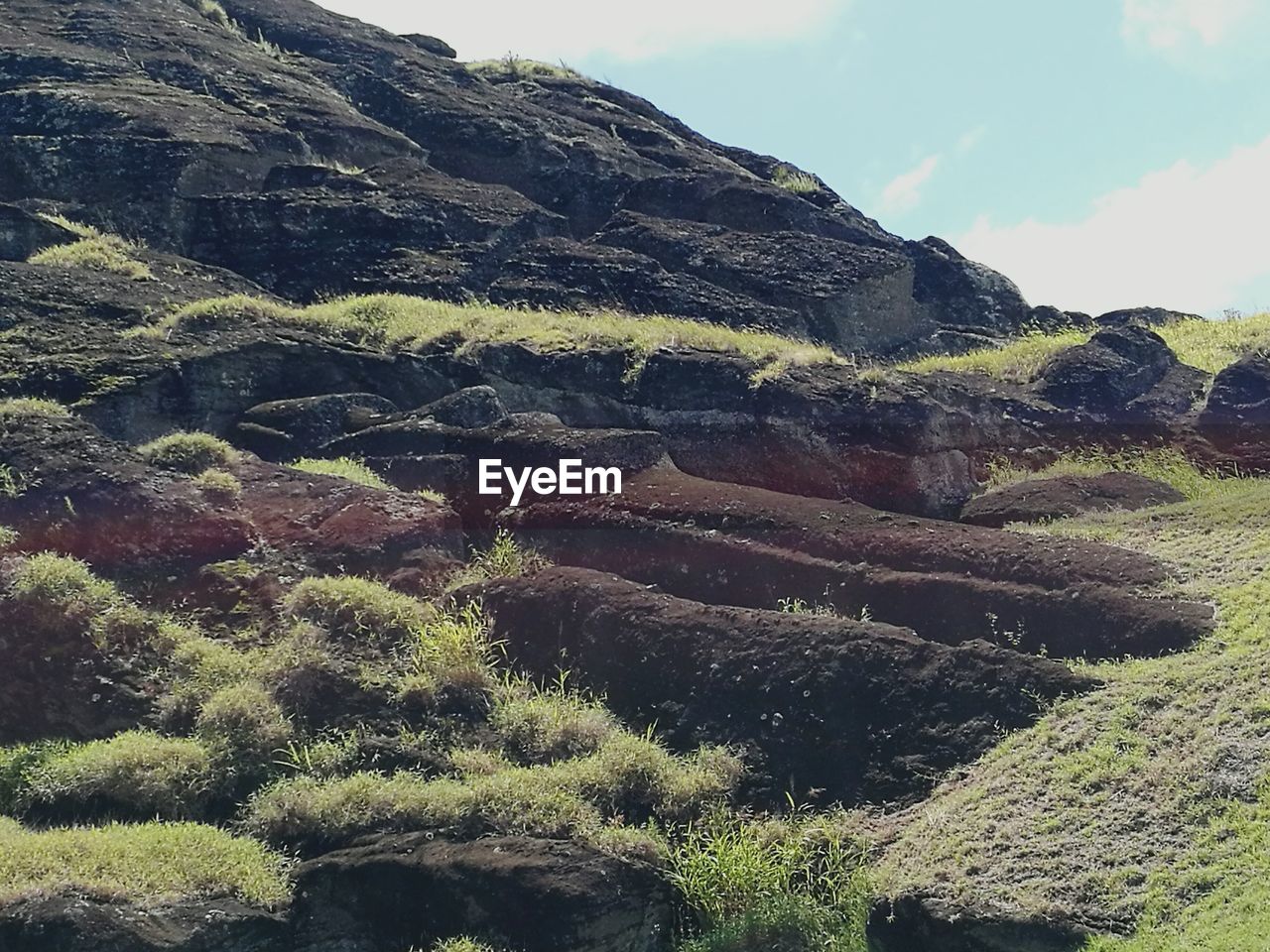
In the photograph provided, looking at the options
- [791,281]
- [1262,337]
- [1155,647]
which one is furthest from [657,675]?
[1262,337]

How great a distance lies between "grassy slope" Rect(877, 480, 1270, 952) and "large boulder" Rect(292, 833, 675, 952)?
1.65 m

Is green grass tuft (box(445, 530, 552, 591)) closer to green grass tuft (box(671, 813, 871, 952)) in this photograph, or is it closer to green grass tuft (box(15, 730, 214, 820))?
green grass tuft (box(15, 730, 214, 820))

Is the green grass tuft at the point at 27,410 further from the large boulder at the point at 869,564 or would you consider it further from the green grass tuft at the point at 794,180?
the green grass tuft at the point at 794,180

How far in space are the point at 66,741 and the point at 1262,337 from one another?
17398 mm

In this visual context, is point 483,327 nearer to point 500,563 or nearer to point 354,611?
point 500,563

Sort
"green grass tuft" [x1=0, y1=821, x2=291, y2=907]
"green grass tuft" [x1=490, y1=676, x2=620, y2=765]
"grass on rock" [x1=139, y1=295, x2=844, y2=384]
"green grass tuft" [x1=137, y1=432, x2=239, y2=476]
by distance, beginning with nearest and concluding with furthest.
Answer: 1. "green grass tuft" [x1=0, y1=821, x2=291, y2=907]
2. "green grass tuft" [x1=490, y1=676, x2=620, y2=765]
3. "green grass tuft" [x1=137, y1=432, x2=239, y2=476]
4. "grass on rock" [x1=139, y1=295, x2=844, y2=384]

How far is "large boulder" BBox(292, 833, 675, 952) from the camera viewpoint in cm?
929

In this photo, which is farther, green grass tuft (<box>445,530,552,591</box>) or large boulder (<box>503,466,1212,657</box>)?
green grass tuft (<box>445,530,552,591</box>)

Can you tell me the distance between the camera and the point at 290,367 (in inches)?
702

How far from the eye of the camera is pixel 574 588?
12.9 m

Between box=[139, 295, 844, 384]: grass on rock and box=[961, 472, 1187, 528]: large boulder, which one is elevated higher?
box=[139, 295, 844, 384]: grass on rock

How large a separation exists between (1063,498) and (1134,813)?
7164 mm

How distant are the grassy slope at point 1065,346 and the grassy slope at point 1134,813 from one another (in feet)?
32.2

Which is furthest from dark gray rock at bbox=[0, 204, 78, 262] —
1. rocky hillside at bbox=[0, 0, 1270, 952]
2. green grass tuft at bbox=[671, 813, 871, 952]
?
green grass tuft at bbox=[671, 813, 871, 952]
